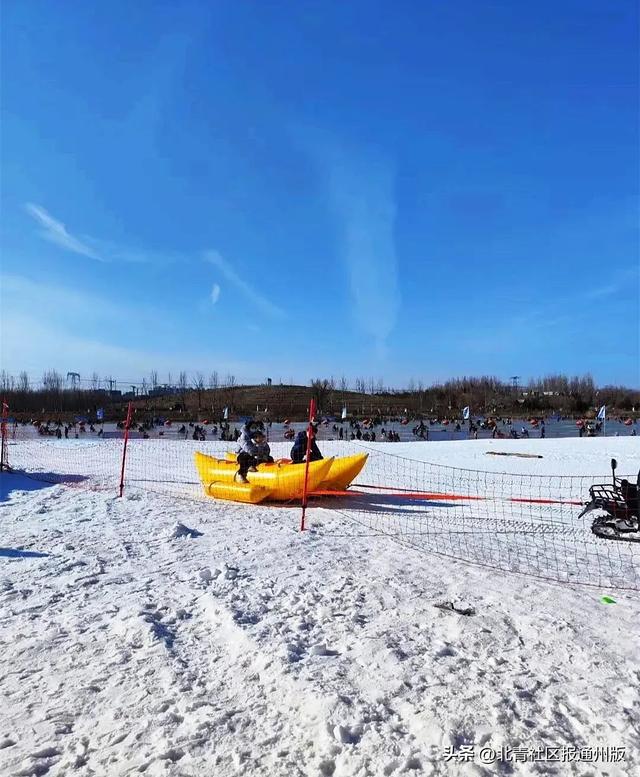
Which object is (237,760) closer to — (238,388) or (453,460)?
(453,460)

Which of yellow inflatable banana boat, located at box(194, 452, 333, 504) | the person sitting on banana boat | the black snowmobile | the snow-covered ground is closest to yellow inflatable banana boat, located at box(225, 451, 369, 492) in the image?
yellow inflatable banana boat, located at box(194, 452, 333, 504)

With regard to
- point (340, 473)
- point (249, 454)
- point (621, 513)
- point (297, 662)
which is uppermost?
point (249, 454)

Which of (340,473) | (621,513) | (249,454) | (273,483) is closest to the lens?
(621,513)

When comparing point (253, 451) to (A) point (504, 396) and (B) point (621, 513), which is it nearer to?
(B) point (621, 513)

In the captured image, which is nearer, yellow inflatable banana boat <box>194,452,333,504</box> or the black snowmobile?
the black snowmobile

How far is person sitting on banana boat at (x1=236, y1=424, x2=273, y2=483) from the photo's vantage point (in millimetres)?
9773

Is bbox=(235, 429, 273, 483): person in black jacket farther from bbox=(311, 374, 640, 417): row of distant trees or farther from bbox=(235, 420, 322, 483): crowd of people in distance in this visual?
bbox=(311, 374, 640, 417): row of distant trees

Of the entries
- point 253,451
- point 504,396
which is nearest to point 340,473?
point 253,451

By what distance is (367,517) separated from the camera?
837cm

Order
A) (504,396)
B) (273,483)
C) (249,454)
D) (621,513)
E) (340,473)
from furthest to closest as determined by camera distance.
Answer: (504,396), (249,454), (340,473), (273,483), (621,513)

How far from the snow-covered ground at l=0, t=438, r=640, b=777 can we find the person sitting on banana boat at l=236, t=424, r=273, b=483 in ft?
10.9

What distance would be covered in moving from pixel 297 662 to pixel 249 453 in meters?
6.63

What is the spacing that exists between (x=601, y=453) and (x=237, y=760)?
23944 millimetres

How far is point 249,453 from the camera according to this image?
32.5ft
